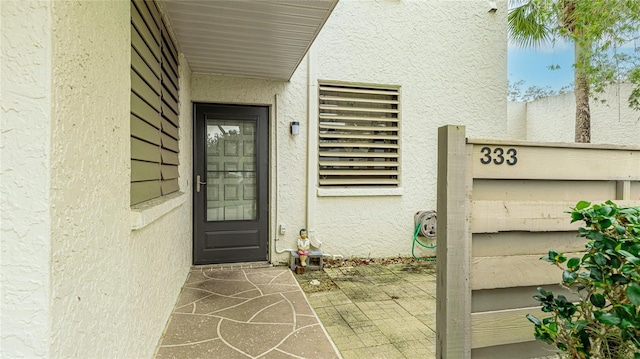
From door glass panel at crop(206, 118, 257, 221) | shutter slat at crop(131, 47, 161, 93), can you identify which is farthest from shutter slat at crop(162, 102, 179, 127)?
door glass panel at crop(206, 118, 257, 221)

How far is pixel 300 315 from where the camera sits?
10.8 ft

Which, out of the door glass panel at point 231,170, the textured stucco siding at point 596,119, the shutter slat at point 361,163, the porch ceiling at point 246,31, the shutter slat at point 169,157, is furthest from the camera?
the textured stucco siding at point 596,119

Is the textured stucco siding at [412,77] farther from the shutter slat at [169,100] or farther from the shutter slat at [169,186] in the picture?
the shutter slat at [169,100]

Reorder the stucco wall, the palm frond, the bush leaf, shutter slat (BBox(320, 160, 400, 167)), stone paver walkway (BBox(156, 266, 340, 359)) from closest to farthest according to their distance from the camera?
the bush leaf
stone paver walkway (BBox(156, 266, 340, 359))
the stucco wall
shutter slat (BBox(320, 160, 400, 167))
the palm frond

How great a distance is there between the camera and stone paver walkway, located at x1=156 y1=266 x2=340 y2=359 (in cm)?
263

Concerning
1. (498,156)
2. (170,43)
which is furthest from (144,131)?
(498,156)

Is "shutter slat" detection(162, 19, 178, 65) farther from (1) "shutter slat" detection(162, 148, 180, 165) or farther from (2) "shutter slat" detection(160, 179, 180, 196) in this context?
(2) "shutter slat" detection(160, 179, 180, 196)

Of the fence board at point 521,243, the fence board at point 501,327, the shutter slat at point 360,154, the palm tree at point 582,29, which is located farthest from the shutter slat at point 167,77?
the palm tree at point 582,29

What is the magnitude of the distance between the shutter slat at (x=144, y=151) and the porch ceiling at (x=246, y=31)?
1324mm

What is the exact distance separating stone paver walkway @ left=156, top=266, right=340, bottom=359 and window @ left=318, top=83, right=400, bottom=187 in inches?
75.7

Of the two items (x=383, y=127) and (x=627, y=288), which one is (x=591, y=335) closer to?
(x=627, y=288)

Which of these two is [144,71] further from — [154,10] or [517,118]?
[517,118]

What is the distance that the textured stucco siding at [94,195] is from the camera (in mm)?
1209

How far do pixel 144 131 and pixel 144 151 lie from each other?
144mm
